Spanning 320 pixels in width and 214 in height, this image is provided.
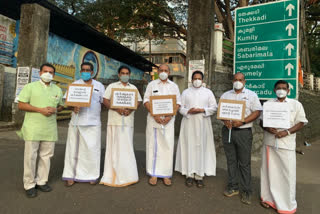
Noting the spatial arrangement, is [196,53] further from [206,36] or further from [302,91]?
[302,91]

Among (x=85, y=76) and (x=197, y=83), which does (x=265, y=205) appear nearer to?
(x=197, y=83)

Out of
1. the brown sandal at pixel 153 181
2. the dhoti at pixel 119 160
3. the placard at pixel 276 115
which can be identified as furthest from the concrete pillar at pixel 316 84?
the dhoti at pixel 119 160

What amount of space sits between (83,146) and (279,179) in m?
3.07

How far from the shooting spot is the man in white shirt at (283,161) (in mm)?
3133

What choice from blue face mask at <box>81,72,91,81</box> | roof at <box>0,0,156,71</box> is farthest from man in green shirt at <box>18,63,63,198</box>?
roof at <box>0,0,156,71</box>

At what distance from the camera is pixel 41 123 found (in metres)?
3.37

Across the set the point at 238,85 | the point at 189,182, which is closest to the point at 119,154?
the point at 189,182

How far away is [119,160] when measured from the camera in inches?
153

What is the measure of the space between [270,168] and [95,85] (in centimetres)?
309

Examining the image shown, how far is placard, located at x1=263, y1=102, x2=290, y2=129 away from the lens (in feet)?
10.2

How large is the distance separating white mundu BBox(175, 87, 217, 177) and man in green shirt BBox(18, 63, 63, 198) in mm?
2196

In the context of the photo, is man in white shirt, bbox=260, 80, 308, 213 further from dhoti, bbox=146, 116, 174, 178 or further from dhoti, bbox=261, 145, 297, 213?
dhoti, bbox=146, 116, 174, 178

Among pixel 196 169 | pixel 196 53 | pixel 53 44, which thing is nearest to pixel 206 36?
pixel 196 53

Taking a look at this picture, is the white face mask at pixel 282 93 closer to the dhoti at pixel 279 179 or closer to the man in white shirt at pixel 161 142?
the dhoti at pixel 279 179
